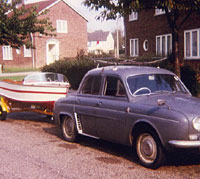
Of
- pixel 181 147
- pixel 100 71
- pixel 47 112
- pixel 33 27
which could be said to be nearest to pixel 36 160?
pixel 100 71

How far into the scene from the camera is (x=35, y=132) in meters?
9.66

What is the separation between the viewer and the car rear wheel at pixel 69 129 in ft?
26.4

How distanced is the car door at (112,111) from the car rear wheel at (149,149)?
1.40 ft

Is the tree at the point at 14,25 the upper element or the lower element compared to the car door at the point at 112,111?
upper

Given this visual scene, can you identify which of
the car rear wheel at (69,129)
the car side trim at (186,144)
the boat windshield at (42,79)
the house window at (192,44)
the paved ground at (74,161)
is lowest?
the paved ground at (74,161)

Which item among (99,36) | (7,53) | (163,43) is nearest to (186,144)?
(163,43)

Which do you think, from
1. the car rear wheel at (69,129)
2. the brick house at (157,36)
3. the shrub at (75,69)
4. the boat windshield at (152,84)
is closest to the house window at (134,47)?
the brick house at (157,36)

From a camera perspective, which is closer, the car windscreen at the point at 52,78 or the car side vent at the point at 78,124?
the car side vent at the point at 78,124

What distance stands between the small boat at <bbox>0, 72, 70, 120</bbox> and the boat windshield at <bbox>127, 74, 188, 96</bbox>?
4291 millimetres

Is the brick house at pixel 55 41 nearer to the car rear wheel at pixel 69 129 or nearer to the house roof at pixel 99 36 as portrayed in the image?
the car rear wheel at pixel 69 129

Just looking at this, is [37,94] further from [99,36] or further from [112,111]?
[99,36]

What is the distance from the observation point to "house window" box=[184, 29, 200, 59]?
18.7 meters

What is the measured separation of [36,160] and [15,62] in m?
41.9

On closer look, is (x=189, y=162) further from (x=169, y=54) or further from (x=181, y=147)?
(x=169, y=54)
